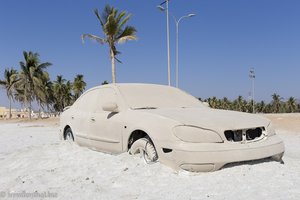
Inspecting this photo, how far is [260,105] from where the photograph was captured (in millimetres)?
104750

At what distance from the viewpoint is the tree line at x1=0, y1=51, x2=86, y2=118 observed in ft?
169

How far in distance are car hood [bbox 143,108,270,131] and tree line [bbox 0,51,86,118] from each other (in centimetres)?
4823

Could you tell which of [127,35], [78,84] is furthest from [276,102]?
[127,35]

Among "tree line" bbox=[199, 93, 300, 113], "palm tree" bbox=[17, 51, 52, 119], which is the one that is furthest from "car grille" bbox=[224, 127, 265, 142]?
"tree line" bbox=[199, 93, 300, 113]

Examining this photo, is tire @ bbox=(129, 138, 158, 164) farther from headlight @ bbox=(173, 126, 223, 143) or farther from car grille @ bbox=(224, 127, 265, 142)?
car grille @ bbox=(224, 127, 265, 142)

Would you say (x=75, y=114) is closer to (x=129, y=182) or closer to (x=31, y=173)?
(x=31, y=173)

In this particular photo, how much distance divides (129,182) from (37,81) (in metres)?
48.7

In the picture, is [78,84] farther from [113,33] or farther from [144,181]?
[144,181]

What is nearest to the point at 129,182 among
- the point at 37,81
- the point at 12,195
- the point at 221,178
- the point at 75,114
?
the point at 221,178

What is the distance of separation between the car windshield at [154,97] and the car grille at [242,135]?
1.61m

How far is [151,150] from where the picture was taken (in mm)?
5188

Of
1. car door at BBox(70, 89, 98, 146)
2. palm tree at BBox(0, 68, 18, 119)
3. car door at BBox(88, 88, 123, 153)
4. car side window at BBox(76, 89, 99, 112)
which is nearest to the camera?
car door at BBox(88, 88, 123, 153)

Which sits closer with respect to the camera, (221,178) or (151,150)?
(221,178)

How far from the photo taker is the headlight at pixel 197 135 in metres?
4.75
